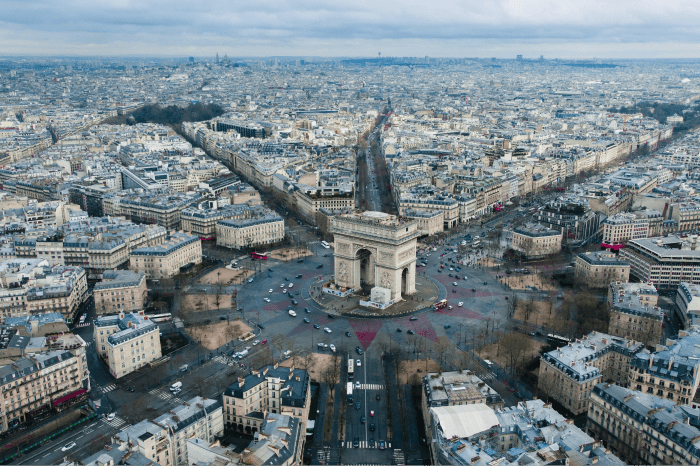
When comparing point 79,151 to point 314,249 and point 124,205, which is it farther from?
point 314,249

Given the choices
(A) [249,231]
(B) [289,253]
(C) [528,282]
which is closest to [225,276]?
(B) [289,253]

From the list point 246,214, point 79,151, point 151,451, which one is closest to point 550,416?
point 151,451

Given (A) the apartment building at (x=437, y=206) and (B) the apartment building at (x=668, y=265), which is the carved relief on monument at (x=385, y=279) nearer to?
(A) the apartment building at (x=437, y=206)

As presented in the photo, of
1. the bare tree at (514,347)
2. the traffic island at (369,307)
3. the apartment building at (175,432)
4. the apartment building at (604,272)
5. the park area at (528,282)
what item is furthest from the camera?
the park area at (528,282)

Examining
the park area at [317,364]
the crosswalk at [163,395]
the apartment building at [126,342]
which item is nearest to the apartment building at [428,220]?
the park area at [317,364]

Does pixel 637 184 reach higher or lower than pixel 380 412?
higher
